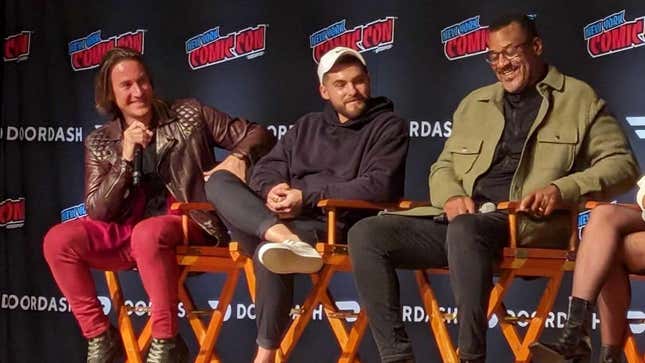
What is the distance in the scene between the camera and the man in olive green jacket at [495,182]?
370 cm

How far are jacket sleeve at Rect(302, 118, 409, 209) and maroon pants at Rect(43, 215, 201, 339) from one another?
0.56 meters

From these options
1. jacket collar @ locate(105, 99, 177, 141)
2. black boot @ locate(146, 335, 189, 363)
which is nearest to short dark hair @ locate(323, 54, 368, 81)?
jacket collar @ locate(105, 99, 177, 141)

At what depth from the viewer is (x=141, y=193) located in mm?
4680

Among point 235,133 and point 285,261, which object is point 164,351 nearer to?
point 285,261

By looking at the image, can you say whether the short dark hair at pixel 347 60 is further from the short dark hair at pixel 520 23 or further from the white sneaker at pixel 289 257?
the white sneaker at pixel 289 257

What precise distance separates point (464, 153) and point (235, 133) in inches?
39.2

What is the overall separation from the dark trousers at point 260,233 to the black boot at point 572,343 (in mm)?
942

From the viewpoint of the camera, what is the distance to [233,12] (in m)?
5.59

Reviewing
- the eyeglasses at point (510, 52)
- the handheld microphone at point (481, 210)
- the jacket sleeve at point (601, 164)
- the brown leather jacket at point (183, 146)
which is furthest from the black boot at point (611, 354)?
the brown leather jacket at point (183, 146)

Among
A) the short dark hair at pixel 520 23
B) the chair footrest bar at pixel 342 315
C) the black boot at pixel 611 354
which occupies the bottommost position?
the black boot at pixel 611 354

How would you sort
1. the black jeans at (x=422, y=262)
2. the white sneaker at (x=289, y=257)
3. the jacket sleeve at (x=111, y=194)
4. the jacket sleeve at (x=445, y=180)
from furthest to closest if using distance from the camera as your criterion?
the jacket sleeve at (x=111, y=194) → the jacket sleeve at (x=445, y=180) → the white sneaker at (x=289, y=257) → the black jeans at (x=422, y=262)

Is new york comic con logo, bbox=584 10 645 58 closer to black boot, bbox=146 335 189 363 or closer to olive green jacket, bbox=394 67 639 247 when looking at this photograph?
olive green jacket, bbox=394 67 639 247

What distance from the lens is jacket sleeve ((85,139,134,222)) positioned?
14.6 feet

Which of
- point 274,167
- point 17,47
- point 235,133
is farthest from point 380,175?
point 17,47
